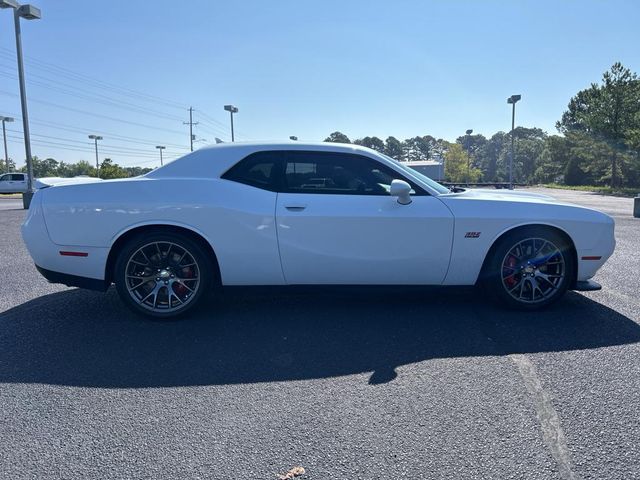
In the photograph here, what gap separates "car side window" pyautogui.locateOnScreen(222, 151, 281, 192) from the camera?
3756mm

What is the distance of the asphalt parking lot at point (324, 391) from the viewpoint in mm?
1935

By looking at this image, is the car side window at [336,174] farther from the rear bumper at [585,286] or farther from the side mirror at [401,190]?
the rear bumper at [585,286]

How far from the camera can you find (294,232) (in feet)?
11.9

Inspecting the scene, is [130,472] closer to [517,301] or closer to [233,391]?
[233,391]

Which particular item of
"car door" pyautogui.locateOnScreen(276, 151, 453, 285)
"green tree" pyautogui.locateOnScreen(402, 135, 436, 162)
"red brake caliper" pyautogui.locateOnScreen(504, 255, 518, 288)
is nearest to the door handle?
"car door" pyautogui.locateOnScreen(276, 151, 453, 285)

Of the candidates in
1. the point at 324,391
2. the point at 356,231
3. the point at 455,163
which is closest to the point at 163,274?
the point at 356,231

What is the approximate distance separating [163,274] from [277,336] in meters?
1.17

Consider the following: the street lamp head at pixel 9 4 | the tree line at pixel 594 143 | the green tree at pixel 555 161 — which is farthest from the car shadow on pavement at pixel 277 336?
the green tree at pixel 555 161

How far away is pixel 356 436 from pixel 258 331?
1.54 m

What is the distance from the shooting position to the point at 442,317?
3.75 meters

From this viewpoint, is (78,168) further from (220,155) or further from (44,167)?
(220,155)

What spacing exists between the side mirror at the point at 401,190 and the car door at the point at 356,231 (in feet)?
0.28

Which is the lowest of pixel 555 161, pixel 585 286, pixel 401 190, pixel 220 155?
pixel 585 286

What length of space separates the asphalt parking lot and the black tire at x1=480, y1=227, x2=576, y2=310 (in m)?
0.17
